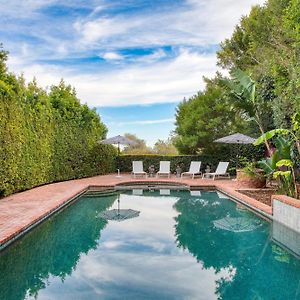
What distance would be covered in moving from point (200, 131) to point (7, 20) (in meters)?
12.6

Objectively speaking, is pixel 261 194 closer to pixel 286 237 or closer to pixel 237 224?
pixel 237 224

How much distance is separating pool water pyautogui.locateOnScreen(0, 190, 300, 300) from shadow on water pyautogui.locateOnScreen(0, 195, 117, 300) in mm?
14

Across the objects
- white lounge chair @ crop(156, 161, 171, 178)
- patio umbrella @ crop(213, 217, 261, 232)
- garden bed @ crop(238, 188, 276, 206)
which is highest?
white lounge chair @ crop(156, 161, 171, 178)

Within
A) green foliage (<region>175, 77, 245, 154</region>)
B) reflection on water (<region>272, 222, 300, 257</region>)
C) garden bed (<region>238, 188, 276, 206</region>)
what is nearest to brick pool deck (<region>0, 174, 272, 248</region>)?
garden bed (<region>238, 188, 276, 206</region>)

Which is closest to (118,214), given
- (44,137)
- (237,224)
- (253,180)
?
(237,224)

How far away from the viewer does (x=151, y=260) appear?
22.1 feet

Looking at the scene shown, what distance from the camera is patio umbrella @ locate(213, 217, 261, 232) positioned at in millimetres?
9095

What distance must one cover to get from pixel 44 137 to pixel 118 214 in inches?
301

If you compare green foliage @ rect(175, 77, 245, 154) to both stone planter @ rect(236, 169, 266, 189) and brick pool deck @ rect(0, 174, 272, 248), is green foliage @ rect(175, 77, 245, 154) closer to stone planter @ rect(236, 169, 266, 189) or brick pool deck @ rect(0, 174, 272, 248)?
brick pool deck @ rect(0, 174, 272, 248)

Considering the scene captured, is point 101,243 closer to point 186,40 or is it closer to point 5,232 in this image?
point 5,232

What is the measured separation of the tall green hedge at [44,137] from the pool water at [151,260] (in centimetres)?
A: 403

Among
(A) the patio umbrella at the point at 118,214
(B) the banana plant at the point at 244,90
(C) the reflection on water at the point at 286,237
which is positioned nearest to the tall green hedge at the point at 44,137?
(A) the patio umbrella at the point at 118,214

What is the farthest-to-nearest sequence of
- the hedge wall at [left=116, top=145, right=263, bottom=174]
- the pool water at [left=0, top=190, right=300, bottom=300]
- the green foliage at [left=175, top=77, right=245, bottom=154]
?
1. the green foliage at [left=175, top=77, right=245, bottom=154]
2. the hedge wall at [left=116, top=145, right=263, bottom=174]
3. the pool water at [left=0, top=190, right=300, bottom=300]

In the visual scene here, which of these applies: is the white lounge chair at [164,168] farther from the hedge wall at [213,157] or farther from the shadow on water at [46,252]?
the shadow on water at [46,252]
